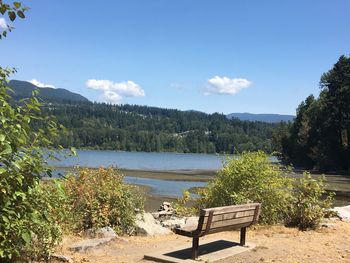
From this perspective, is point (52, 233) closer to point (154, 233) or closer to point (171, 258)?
point (171, 258)

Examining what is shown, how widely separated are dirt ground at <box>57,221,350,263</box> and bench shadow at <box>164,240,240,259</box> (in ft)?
1.36

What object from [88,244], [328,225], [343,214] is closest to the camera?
[88,244]

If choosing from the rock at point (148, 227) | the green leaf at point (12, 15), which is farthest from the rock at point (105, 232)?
the green leaf at point (12, 15)

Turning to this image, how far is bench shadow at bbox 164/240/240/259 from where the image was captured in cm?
816

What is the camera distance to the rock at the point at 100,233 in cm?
952

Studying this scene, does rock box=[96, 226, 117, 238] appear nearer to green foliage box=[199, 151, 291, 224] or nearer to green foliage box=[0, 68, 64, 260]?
green foliage box=[0, 68, 64, 260]

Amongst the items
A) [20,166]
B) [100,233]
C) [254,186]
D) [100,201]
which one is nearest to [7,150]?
[20,166]

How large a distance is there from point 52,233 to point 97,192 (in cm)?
301

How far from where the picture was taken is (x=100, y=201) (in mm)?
10289

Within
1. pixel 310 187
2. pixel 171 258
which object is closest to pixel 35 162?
pixel 171 258

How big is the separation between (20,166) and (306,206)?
7.85 m

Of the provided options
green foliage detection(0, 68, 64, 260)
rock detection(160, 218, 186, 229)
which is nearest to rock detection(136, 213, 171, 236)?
rock detection(160, 218, 186, 229)

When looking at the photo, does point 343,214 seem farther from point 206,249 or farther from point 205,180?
point 205,180

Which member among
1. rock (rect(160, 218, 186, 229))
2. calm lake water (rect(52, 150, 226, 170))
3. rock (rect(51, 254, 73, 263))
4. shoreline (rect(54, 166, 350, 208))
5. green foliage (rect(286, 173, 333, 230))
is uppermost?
green foliage (rect(286, 173, 333, 230))
